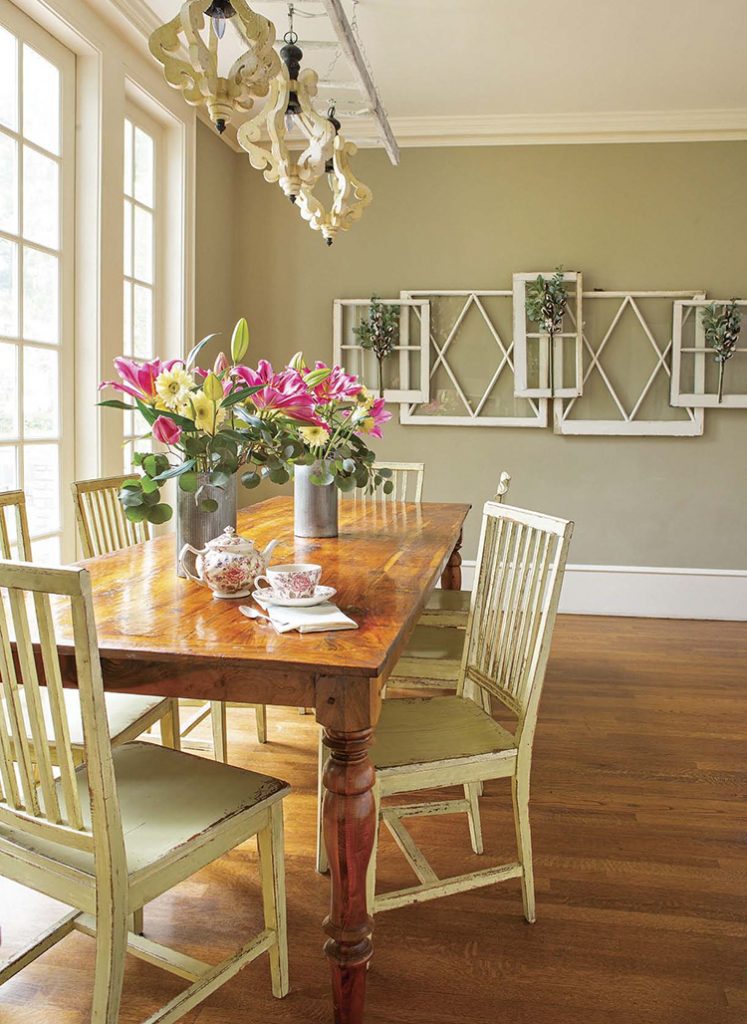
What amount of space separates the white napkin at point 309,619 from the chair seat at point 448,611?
3.34 feet

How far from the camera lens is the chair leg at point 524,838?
6.18ft

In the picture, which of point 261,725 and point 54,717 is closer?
point 54,717

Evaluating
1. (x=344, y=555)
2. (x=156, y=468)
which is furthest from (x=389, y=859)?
(x=156, y=468)

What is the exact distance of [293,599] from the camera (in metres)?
1.72

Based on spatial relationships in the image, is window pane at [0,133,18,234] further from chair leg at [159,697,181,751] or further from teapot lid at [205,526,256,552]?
chair leg at [159,697,181,751]

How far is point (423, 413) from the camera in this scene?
198 inches

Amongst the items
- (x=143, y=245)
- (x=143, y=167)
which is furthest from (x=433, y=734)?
(x=143, y=167)

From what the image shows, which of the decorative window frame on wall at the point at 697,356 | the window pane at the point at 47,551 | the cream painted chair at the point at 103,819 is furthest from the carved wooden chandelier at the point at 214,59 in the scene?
the decorative window frame on wall at the point at 697,356

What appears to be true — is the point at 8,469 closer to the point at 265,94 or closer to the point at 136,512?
the point at 136,512

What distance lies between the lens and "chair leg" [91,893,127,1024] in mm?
1286

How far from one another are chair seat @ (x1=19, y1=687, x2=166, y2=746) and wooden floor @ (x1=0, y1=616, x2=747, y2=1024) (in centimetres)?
43

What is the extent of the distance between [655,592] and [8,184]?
3.88 m

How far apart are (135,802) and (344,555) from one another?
1.02m

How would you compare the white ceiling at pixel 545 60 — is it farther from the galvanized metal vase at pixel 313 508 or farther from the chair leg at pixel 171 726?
the chair leg at pixel 171 726
